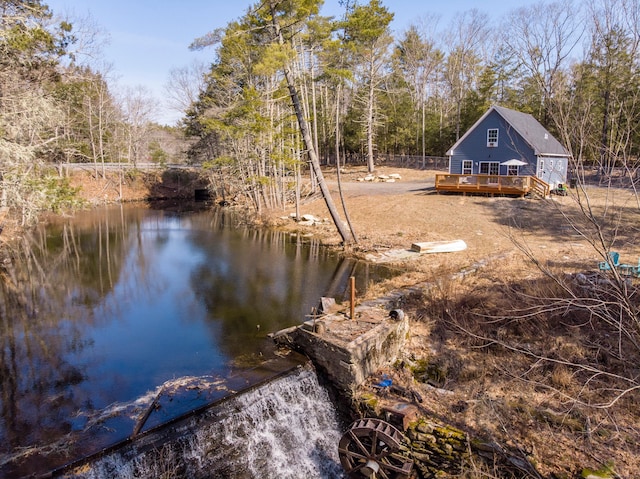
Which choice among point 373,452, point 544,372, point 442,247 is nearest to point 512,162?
point 442,247

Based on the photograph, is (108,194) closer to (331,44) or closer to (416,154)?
(331,44)

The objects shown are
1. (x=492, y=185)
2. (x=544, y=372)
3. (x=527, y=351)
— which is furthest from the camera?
(x=492, y=185)

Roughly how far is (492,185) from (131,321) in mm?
21822

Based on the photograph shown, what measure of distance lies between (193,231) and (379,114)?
2840 cm

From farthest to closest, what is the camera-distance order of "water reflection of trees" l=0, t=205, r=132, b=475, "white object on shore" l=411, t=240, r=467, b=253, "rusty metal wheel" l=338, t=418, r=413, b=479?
1. "white object on shore" l=411, t=240, r=467, b=253
2. "water reflection of trees" l=0, t=205, r=132, b=475
3. "rusty metal wheel" l=338, t=418, r=413, b=479

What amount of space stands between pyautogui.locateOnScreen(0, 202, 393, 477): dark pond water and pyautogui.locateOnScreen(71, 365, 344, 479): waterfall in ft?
1.67

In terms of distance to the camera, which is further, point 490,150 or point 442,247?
point 490,150

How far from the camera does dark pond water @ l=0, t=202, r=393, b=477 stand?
22.9ft

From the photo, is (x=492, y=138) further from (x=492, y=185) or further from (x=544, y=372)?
(x=544, y=372)

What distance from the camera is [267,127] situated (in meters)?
20.1

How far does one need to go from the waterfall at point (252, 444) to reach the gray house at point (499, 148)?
2427 centimetres

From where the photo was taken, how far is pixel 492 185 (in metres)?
25.3

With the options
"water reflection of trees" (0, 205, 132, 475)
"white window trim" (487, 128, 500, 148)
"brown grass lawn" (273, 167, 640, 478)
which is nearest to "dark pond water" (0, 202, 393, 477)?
"water reflection of trees" (0, 205, 132, 475)

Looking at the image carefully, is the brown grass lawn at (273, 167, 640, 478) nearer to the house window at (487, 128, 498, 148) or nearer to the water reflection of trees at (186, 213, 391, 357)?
the water reflection of trees at (186, 213, 391, 357)
